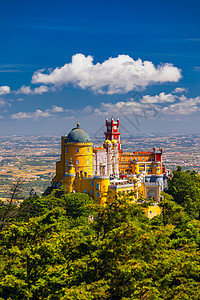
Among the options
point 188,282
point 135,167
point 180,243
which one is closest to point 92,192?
point 135,167

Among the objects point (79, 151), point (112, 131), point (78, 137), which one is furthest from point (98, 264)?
point (112, 131)

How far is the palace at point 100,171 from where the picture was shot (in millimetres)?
71688

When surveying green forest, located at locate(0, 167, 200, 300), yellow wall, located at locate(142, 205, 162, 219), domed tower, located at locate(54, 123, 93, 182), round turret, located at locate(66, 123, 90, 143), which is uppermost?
round turret, located at locate(66, 123, 90, 143)

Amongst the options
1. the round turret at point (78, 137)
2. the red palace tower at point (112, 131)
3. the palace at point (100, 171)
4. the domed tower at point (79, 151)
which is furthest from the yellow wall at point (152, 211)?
the red palace tower at point (112, 131)

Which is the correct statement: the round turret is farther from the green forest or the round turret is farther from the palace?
the green forest

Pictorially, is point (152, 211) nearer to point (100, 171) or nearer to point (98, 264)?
point (100, 171)

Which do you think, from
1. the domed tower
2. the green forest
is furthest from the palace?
the green forest

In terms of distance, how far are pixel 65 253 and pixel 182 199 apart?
57.7 metres

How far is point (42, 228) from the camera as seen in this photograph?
30281 millimetres

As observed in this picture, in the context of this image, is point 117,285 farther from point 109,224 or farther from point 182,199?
point 182,199

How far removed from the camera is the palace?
71.7 metres

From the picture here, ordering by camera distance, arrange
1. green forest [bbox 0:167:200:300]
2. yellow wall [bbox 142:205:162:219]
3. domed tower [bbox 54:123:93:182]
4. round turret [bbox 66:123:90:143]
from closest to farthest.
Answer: green forest [bbox 0:167:200:300]
yellow wall [bbox 142:205:162:219]
domed tower [bbox 54:123:93:182]
round turret [bbox 66:123:90:143]

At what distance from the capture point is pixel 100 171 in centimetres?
8356

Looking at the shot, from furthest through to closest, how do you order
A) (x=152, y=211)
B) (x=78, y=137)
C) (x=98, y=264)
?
(x=78, y=137), (x=152, y=211), (x=98, y=264)
